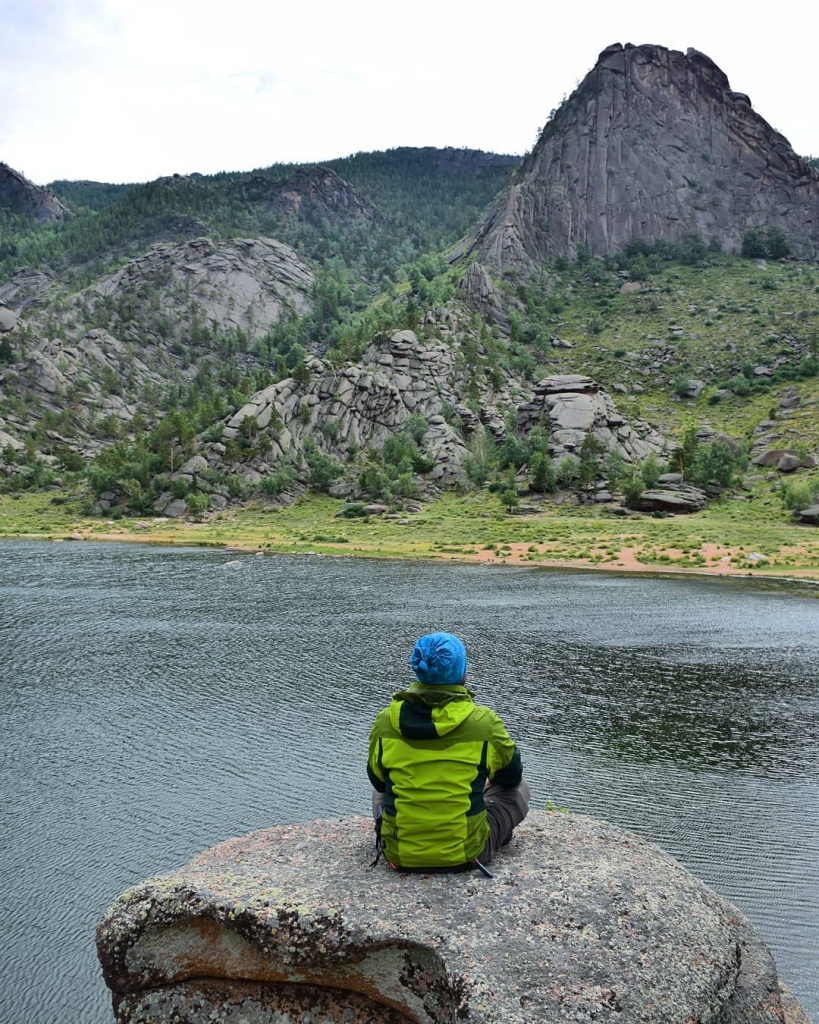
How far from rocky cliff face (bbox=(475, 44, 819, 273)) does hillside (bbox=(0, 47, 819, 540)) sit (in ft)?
1.77

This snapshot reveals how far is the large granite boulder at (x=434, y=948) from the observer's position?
239 inches

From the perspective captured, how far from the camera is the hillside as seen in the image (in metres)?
106

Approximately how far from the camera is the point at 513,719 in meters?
22.4

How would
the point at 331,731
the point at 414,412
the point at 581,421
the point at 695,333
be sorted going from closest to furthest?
the point at 331,731 < the point at 581,421 < the point at 414,412 < the point at 695,333

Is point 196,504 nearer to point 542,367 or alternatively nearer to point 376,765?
point 542,367

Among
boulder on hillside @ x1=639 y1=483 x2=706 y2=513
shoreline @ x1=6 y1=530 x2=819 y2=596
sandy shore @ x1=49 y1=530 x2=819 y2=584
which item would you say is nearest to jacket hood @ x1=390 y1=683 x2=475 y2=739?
shoreline @ x1=6 y1=530 x2=819 y2=596

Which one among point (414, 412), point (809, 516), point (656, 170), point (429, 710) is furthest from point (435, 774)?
point (656, 170)

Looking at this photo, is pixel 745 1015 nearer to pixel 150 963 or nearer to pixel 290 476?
pixel 150 963

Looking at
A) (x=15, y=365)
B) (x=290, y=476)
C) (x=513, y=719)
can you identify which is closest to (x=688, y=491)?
(x=290, y=476)

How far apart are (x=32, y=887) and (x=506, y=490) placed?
3493 inches

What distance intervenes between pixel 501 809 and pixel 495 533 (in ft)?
241

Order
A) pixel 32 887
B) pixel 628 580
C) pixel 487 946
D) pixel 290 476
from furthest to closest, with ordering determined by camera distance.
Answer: pixel 290 476
pixel 628 580
pixel 32 887
pixel 487 946

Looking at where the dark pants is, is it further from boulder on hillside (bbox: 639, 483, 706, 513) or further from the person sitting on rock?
boulder on hillside (bbox: 639, 483, 706, 513)

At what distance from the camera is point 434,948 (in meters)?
6.32
